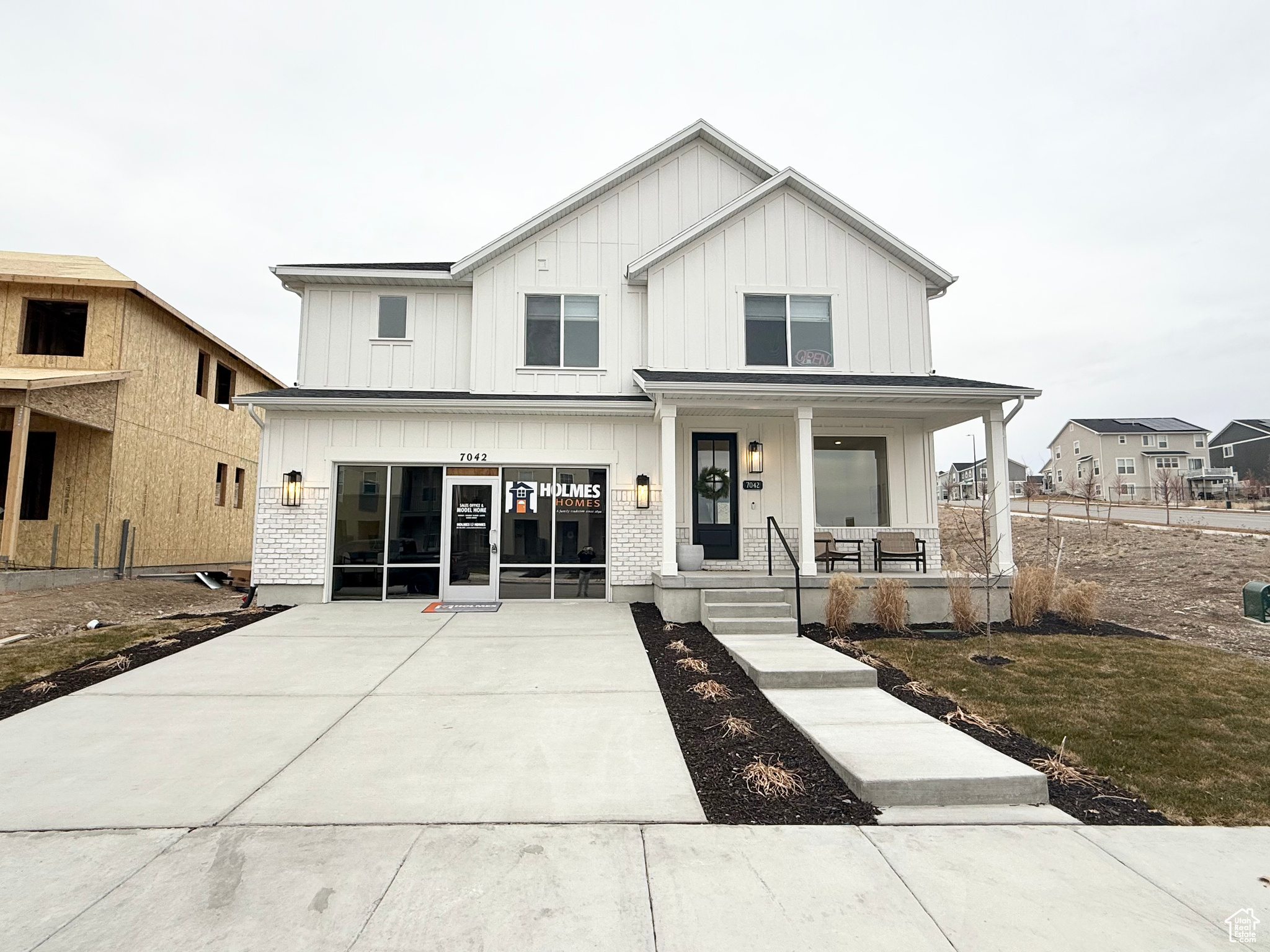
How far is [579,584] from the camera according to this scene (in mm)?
10539

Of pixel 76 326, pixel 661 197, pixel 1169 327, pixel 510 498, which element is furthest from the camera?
pixel 1169 327

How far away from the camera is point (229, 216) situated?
64.5 meters

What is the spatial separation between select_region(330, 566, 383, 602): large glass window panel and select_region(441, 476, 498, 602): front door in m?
1.18

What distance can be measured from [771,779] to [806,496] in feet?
19.8

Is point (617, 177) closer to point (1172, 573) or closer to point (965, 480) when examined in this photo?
point (1172, 573)

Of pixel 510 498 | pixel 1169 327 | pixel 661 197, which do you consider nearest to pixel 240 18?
pixel 661 197

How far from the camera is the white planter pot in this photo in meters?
9.94

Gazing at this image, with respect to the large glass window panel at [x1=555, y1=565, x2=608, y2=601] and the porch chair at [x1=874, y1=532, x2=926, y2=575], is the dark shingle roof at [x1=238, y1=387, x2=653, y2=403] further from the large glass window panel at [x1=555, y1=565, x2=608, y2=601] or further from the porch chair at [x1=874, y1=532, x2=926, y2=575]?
the porch chair at [x1=874, y1=532, x2=926, y2=575]

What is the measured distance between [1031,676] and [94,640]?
37.7 ft

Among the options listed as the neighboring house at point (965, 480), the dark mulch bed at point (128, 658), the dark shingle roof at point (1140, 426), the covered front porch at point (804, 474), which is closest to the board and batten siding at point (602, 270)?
the covered front porch at point (804, 474)

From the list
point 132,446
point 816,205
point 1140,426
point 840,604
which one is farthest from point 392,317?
point 1140,426

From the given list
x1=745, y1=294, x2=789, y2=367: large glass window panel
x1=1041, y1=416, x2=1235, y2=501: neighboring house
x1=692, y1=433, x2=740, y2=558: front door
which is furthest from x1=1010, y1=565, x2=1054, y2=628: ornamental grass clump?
x1=1041, y1=416, x2=1235, y2=501: neighboring house

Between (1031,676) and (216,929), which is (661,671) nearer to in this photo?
(1031,676)

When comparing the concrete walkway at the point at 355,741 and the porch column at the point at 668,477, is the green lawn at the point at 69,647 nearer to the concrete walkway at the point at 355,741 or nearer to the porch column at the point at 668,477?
the concrete walkway at the point at 355,741
